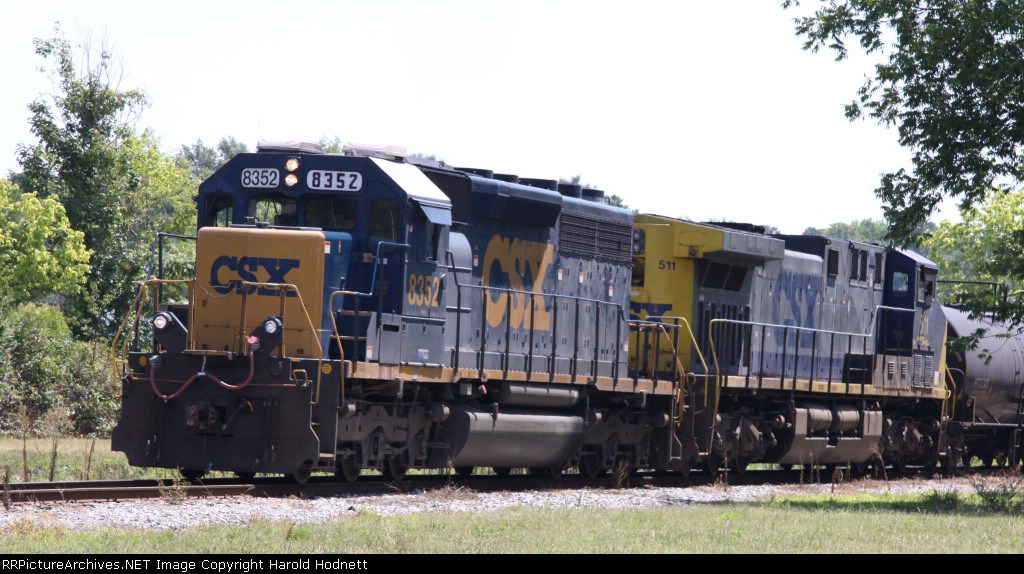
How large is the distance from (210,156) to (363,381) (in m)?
127

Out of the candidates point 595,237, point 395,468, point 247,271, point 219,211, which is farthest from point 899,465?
point 247,271

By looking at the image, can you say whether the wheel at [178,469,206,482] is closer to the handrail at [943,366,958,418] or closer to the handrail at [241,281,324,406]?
the handrail at [241,281,324,406]

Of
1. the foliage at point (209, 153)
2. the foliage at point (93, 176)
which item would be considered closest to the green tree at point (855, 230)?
the foliage at point (209, 153)

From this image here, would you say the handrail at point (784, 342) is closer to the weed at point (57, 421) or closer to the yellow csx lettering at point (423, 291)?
the yellow csx lettering at point (423, 291)

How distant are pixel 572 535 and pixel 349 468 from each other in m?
4.48

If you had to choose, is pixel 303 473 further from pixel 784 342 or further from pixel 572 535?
pixel 784 342

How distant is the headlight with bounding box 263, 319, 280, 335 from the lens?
13.0 metres

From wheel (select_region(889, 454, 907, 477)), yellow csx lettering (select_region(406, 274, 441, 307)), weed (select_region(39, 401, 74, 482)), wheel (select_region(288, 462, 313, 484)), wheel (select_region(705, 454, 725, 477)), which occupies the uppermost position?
yellow csx lettering (select_region(406, 274, 441, 307))

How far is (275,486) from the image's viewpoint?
13516 millimetres

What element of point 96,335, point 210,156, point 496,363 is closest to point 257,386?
point 496,363

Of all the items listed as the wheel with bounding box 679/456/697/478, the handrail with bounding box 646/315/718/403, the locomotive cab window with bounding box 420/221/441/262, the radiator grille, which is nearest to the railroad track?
the wheel with bounding box 679/456/697/478

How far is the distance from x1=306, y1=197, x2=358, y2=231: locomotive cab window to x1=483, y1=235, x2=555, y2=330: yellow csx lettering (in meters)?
2.34

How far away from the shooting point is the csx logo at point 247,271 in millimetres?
13234
